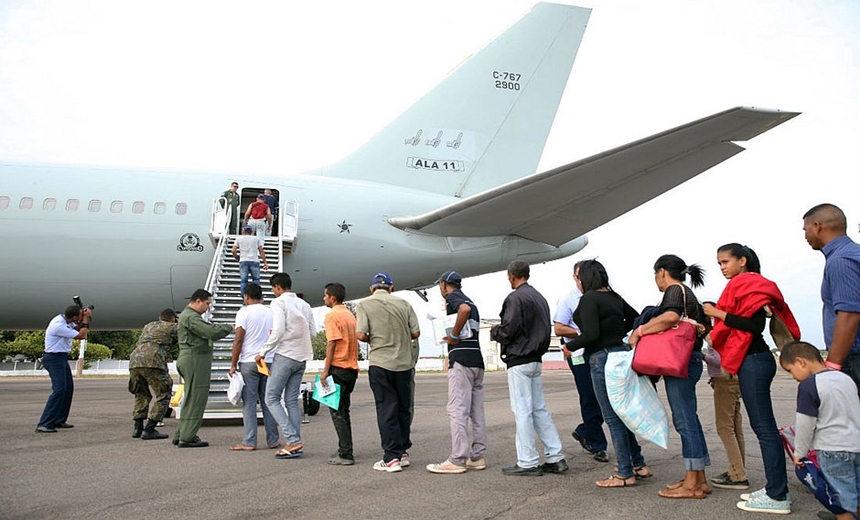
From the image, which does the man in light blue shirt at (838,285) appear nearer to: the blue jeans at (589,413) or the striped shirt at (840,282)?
the striped shirt at (840,282)

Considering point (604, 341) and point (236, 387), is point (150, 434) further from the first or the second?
point (604, 341)

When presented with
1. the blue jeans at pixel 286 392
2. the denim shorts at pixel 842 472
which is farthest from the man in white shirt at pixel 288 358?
the denim shorts at pixel 842 472

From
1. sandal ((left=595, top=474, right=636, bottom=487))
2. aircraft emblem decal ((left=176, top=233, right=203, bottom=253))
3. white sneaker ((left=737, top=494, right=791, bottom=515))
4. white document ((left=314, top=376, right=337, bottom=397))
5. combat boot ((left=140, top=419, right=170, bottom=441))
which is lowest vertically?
combat boot ((left=140, top=419, right=170, bottom=441))

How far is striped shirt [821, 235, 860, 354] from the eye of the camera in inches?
148

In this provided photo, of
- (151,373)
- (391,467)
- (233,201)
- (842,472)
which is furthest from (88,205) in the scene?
(842,472)

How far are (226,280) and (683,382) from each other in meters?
8.76

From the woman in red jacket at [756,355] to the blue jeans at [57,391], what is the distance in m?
7.80

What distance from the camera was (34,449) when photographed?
21.7 feet

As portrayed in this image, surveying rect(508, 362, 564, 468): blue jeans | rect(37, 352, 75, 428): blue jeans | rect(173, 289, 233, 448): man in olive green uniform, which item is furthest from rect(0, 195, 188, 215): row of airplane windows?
rect(508, 362, 564, 468): blue jeans

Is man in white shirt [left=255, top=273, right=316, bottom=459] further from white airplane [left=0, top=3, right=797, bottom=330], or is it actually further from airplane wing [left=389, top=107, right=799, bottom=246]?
white airplane [left=0, top=3, right=797, bottom=330]

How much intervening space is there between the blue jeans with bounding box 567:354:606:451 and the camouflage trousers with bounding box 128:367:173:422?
4813mm

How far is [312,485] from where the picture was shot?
4.80 meters

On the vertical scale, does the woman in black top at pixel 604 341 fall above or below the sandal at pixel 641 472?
above

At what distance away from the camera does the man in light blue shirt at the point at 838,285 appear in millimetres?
3742
